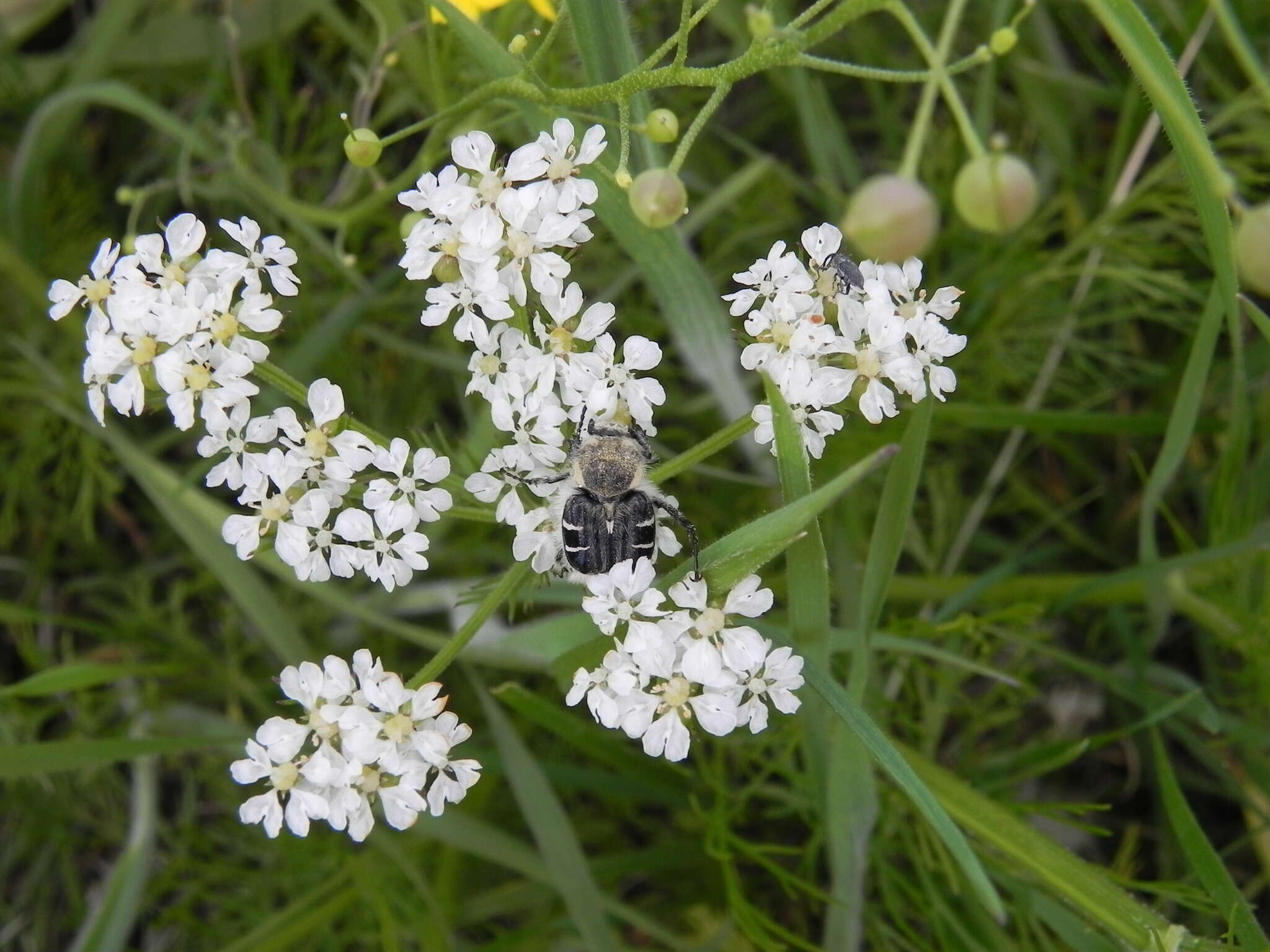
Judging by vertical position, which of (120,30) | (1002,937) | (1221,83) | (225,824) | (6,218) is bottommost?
(1002,937)

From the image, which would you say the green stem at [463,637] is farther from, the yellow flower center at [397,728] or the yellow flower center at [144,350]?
the yellow flower center at [144,350]

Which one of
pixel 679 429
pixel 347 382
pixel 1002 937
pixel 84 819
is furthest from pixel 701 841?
pixel 84 819

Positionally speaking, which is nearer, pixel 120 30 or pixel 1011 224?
pixel 1011 224

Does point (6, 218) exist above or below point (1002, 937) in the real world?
above

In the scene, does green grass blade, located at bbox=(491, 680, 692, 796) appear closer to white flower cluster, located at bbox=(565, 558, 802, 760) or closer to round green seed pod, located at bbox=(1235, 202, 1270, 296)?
white flower cluster, located at bbox=(565, 558, 802, 760)

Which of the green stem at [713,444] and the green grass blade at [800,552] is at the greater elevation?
the green stem at [713,444]

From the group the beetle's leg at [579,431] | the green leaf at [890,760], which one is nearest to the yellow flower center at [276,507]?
Result: the beetle's leg at [579,431]

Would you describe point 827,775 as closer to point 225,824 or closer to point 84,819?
point 225,824
